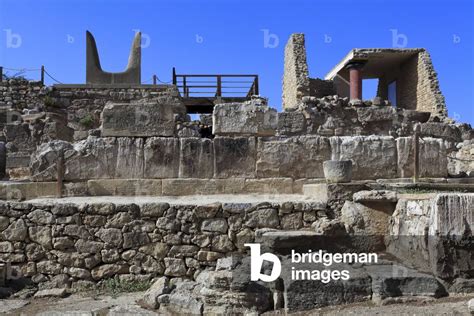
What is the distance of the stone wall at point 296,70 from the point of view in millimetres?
21516

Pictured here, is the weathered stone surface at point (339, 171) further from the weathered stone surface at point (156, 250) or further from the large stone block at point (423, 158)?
the weathered stone surface at point (156, 250)

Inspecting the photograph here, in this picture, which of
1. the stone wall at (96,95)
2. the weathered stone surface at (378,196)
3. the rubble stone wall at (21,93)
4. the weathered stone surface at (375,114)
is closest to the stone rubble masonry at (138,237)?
the weathered stone surface at (378,196)

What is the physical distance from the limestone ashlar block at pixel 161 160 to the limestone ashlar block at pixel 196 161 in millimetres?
86

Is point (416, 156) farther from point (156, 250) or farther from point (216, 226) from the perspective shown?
point (156, 250)

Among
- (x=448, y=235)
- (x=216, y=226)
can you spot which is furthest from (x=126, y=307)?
(x=448, y=235)

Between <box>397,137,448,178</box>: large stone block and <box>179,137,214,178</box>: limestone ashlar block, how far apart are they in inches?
108

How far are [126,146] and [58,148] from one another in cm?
96

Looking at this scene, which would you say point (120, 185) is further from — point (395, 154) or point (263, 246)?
point (395, 154)

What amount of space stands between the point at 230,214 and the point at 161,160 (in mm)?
1659

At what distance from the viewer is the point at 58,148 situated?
6.59m

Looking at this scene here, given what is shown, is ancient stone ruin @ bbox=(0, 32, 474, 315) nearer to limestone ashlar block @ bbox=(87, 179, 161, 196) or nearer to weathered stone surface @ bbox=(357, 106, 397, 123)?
limestone ashlar block @ bbox=(87, 179, 161, 196)

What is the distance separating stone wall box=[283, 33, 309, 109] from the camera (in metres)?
21.5

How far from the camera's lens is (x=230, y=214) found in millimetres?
5461

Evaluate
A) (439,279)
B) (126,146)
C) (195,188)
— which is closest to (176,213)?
(195,188)
